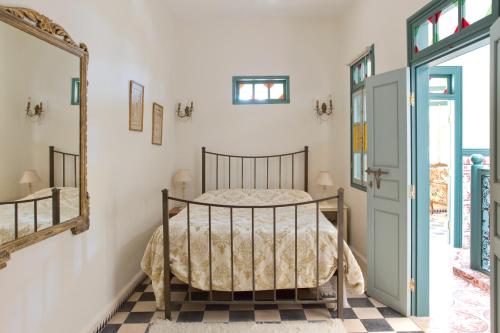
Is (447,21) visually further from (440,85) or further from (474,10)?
(440,85)

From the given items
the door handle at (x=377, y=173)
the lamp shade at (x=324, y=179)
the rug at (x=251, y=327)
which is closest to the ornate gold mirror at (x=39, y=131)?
the rug at (x=251, y=327)

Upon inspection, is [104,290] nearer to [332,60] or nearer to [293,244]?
[293,244]

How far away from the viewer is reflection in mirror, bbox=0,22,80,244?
149 centimetres

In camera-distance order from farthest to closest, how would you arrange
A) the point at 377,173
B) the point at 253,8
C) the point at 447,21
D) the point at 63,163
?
the point at 253,8
the point at 377,173
the point at 447,21
the point at 63,163

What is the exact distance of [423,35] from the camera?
247 cm

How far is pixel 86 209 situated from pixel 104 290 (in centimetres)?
74

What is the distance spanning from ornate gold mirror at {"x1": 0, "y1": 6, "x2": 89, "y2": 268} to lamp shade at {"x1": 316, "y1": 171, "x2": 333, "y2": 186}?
2.91 metres

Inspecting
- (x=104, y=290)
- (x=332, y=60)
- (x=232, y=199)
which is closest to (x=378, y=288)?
(x=232, y=199)

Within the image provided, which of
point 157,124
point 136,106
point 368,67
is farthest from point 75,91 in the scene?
point 368,67

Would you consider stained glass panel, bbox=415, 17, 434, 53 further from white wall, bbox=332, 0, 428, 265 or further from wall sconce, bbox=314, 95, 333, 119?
wall sconce, bbox=314, 95, 333, 119

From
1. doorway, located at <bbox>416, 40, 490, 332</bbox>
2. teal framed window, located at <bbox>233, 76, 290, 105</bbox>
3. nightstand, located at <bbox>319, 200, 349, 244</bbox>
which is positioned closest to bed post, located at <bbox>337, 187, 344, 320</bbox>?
doorway, located at <bbox>416, 40, 490, 332</bbox>

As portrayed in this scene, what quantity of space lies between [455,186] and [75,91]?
4454 mm

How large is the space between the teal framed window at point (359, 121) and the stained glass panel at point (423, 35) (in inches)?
35.8

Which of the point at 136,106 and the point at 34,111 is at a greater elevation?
the point at 136,106
